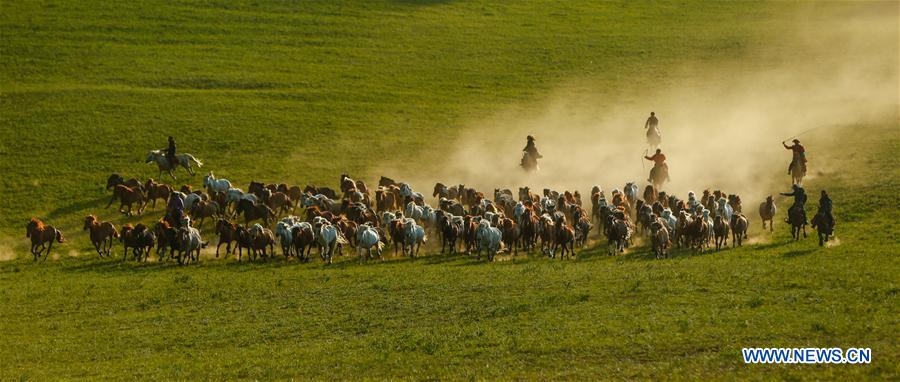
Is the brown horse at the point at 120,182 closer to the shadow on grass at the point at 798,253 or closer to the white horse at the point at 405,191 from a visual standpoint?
the white horse at the point at 405,191

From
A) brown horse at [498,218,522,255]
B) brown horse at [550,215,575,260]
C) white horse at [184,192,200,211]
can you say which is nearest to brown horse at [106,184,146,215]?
white horse at [184,192,200,211]

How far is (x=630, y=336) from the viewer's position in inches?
941

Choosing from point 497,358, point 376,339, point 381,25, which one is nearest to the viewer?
point 497,358

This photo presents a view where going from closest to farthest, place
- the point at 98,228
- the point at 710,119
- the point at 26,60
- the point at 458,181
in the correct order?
the point at 98,228 → the point at 458,181 → the point at 710,119 → the point at 26,60

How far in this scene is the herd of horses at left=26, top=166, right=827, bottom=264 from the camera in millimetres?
35688

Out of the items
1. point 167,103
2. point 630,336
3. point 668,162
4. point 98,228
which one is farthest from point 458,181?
point 630,336

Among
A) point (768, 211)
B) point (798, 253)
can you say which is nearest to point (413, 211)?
point (768, 211)

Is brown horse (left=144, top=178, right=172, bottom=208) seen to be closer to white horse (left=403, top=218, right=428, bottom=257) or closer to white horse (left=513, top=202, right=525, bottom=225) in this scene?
white horse (left=403, top=218, right=428, bottom=257)

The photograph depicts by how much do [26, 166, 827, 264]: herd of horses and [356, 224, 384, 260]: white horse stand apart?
0.04m

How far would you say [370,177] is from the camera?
168ft

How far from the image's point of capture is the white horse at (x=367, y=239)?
118ft

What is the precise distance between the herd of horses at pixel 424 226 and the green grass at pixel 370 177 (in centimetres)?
103

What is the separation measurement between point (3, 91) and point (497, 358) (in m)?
50.4

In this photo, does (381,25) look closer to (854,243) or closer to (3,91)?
(3,91)
